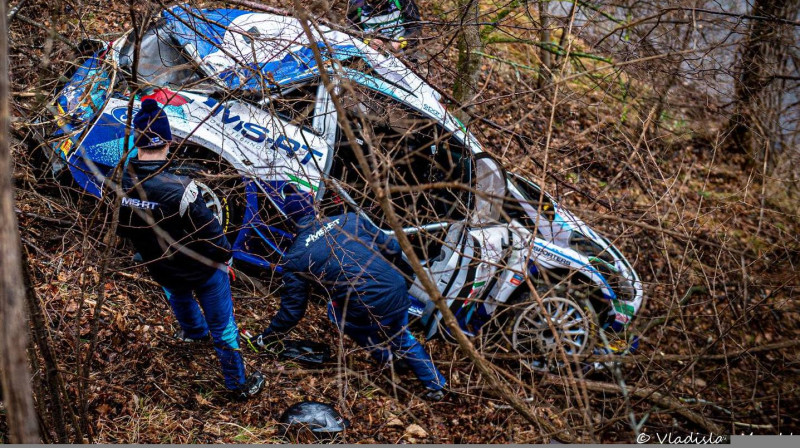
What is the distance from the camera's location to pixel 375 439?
4.68 meters

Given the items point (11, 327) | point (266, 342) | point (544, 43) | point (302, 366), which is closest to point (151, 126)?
point (266, 342)

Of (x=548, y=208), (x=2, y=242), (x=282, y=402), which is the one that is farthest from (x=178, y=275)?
(x=548, y=208)

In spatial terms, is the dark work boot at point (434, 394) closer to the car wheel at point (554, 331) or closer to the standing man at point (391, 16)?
the car wheel at point (554, 331)

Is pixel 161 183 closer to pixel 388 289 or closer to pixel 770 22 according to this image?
pixel 388 289

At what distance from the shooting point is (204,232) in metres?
4.02

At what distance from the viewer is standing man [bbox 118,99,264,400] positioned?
12.2 ft

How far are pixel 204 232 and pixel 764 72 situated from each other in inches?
248

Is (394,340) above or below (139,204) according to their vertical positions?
below

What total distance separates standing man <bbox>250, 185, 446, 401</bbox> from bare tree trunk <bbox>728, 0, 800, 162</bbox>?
380cm

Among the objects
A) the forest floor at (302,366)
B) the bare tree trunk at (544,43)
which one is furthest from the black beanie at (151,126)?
the bare tree trunk at (544,43)

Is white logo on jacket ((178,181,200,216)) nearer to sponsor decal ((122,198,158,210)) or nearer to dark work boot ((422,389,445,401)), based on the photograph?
sponsor decal ((122,198,158,210))

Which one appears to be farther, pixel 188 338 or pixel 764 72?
pixel 764 72

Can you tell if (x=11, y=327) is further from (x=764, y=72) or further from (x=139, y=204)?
(x=764, y=72)

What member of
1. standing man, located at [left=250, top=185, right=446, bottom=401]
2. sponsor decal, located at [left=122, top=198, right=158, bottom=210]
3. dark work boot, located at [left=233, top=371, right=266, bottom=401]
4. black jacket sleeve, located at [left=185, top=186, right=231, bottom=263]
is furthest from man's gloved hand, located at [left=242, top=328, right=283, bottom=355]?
sponsor decal, located at [left=122, top=198, right=158, bottom=210]
